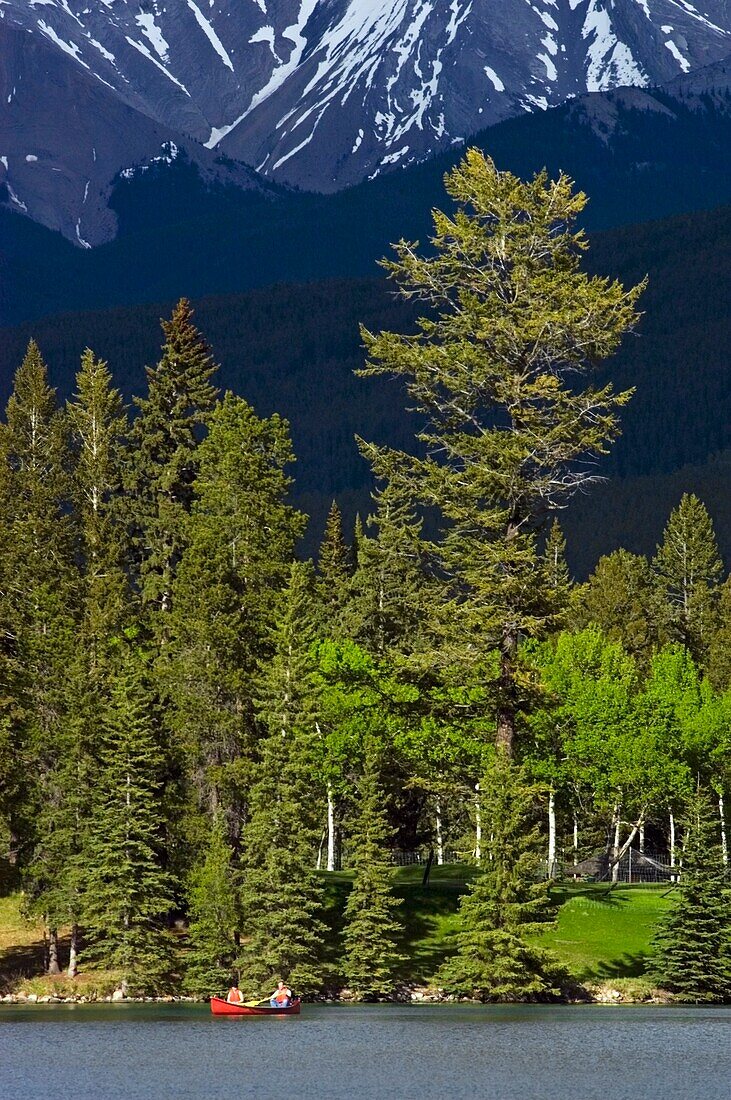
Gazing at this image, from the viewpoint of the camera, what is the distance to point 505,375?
70.9 meters

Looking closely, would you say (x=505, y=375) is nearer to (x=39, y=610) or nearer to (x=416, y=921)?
(x=416, y=921)

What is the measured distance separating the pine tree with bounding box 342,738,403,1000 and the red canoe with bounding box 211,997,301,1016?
4.92 meters

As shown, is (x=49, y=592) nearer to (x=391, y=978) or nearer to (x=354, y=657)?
(x=354, y=657)

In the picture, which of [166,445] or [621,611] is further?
[621,611]

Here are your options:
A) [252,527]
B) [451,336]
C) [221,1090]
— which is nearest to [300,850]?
[252,527]

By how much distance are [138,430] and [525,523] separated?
31234 millimetres

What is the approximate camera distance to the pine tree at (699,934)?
76.9 metres

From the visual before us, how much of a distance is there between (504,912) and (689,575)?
9318 cm

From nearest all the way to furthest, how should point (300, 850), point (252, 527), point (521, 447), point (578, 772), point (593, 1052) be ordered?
point (593, 1052) → point (521, 447) → point (300, 850) → point (252, 527) → point (578, 772)

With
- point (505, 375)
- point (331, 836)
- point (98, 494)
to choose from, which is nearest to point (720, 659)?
point (331, 836)

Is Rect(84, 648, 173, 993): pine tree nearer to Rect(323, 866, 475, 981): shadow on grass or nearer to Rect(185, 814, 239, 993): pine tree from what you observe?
Rect(185, 814, 239, 993): pine tree

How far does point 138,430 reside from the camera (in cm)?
9775

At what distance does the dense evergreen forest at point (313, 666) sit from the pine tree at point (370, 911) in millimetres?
159

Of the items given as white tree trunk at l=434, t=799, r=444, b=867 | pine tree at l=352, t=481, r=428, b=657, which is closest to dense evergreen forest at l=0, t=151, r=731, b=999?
pine tree at l=352, t=481, r=428, b=657
